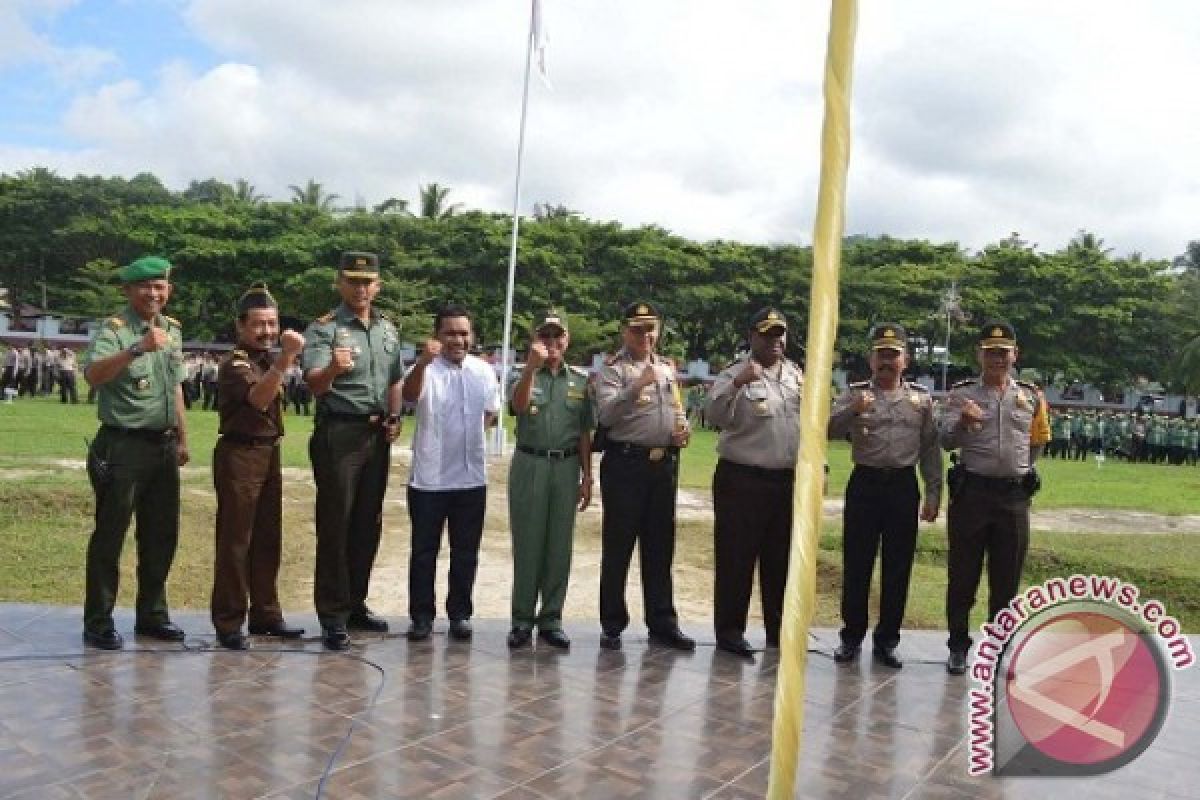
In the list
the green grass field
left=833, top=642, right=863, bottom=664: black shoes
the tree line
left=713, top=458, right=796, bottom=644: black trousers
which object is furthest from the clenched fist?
the tree line

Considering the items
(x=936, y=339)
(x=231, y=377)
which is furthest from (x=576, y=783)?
(x=936, y=339)

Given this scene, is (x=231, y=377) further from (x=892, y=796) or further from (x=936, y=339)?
(x=936, y=339)

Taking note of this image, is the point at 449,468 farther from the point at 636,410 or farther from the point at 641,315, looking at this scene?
the point at 641,315

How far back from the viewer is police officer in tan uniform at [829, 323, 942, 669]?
4641mm

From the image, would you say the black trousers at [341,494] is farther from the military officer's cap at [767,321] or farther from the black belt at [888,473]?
the black belt at [888,473]

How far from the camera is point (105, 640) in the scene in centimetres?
436

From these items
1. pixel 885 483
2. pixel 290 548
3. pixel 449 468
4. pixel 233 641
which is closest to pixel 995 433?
pixel 885 483

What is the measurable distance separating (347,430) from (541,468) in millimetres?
951

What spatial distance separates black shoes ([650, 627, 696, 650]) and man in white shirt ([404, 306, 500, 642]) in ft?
3.19

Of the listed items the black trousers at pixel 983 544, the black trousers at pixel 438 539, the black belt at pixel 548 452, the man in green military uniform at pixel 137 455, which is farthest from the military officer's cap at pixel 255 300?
the black trousers at pixel 983 544

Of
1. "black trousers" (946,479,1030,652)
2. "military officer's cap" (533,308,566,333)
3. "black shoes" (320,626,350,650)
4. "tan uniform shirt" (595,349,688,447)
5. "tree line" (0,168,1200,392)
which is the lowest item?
"black shoes" (320,626,350,650)

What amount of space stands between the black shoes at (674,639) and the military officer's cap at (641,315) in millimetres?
1563

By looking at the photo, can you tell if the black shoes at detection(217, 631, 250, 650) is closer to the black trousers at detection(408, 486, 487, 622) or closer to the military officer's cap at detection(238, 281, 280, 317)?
the black trousers at detection(408, 486, 487, 622)
